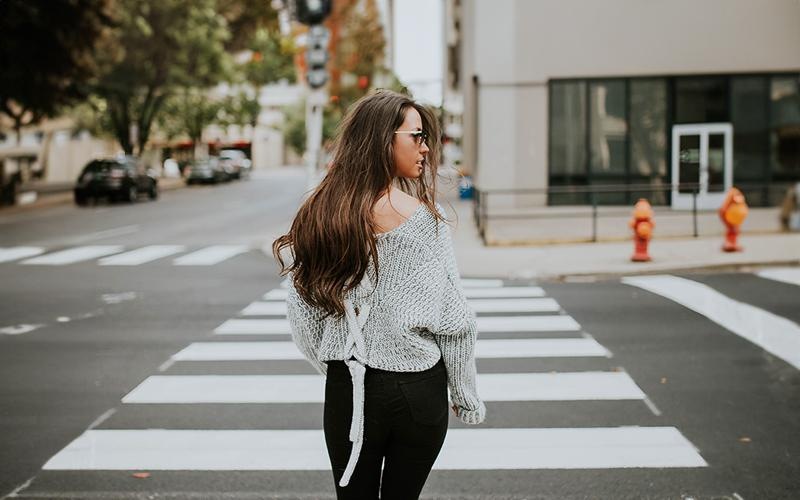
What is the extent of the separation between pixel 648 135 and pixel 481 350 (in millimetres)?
21036

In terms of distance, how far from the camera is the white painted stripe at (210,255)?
55.4 feet

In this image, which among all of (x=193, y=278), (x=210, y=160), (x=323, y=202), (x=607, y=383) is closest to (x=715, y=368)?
(x=607, y=383)

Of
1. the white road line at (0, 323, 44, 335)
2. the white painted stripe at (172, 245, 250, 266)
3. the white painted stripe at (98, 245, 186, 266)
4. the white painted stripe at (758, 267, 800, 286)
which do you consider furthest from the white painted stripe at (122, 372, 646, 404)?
the white painted stripe at (98, 245, 186, 266)

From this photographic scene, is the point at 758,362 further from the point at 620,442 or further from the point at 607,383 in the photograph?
the point at 620,442

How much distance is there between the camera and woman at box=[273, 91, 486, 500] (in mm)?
2906

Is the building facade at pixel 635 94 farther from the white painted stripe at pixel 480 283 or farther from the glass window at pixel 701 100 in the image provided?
the white painted stripe at pixel 480 283

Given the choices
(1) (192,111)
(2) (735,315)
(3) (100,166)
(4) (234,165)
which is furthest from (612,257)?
(1) (192,111)

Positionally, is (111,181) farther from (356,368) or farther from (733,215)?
(356,368)

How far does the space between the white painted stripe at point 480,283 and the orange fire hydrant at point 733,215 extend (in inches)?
178

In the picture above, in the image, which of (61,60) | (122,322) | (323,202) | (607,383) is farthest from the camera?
(61,60)

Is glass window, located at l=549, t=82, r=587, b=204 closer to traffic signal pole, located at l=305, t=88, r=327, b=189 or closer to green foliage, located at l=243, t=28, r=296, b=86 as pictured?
traffic signal pole, located at l=305, t=88, r=327, b=189

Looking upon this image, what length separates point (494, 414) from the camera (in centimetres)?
653

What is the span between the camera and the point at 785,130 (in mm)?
27781

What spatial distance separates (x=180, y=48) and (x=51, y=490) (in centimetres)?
4350
